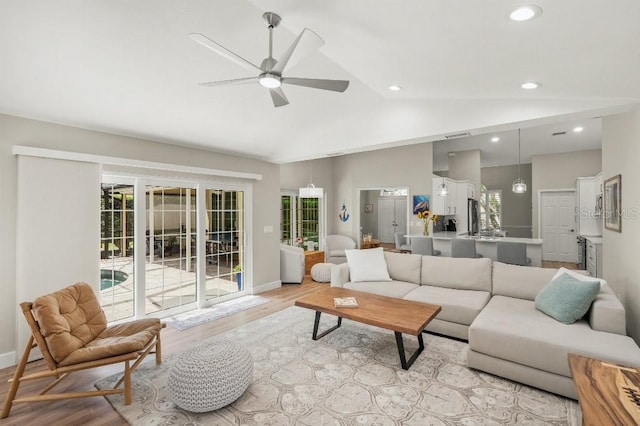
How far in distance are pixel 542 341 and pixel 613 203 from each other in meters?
2.21

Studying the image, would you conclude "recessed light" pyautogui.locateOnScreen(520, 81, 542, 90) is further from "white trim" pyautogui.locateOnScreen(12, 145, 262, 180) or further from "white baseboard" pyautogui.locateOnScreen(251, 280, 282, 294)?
"white baseboard" pyautogui.locateOnScreen(251, 280, 282, 294)

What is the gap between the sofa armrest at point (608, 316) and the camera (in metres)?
2.45

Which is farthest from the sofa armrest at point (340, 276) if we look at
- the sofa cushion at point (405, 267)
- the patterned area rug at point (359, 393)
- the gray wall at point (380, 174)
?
the gray wall at point (380, 174)

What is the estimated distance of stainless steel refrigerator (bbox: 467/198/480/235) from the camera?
25.4ft

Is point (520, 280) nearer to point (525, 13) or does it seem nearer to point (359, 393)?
point (359, 393)

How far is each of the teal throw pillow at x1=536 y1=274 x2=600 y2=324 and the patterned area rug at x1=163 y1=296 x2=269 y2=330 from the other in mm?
3732

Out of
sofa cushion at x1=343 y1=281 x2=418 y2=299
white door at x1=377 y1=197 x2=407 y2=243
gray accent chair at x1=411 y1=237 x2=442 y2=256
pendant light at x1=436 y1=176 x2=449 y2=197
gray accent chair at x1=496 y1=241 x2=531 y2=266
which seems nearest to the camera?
sofa cushion at x1=343 y1=281 x2=418 y2=299

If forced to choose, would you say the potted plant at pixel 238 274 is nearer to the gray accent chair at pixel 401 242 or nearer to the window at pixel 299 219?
the window at pixel 299 219

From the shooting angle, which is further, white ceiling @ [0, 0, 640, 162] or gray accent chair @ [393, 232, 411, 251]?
gray accent chair @ [393, 232, 411, 251]

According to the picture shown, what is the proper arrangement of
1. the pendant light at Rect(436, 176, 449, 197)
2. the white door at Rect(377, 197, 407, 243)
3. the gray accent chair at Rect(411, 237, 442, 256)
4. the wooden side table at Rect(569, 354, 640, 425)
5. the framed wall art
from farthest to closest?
the white door at Rect(377, 197, 407, 243)
the pendant light at Rect(436, 176, 449, 197)
the gray accent chair at Rect(411, 237, 442, 256)
the framed wall art
the wooden side table at Rect(569, 354, 640, 425)

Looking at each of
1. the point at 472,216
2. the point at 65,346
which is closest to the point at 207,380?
the point at 65,346

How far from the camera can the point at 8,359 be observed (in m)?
2.92

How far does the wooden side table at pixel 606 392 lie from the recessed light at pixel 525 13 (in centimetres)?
200

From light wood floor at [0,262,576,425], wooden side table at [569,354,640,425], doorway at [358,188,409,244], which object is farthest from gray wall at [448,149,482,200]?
wooden side table at [569,354,640,425]
